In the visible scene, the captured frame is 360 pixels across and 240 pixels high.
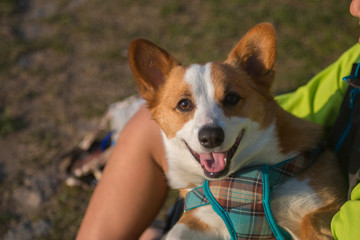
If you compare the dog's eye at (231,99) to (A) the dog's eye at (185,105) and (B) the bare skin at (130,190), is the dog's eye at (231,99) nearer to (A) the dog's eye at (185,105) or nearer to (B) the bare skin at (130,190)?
(A) the dog's eye at (185,105)

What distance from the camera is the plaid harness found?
5.63 feet

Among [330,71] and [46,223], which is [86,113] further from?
[330,71]

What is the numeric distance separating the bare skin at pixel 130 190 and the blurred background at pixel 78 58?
3.34 feet

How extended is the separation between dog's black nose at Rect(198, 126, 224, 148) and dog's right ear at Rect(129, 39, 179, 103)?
58cm

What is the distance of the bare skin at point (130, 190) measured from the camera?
2.13m

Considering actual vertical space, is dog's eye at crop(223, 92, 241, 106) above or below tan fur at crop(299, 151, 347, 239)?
above

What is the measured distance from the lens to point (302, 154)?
1.90 metres

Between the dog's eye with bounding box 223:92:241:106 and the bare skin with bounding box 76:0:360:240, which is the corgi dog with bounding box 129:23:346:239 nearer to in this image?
the dog's eye with bounding box 223:92:241:106

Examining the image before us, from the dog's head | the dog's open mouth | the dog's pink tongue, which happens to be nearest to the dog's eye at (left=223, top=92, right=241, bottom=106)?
the dog's head

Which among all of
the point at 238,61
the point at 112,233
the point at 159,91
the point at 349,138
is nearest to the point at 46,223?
the point at 112,233

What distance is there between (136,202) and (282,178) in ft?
3.01

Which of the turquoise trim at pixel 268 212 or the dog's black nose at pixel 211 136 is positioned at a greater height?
the dog's black nose at pixel 211 136

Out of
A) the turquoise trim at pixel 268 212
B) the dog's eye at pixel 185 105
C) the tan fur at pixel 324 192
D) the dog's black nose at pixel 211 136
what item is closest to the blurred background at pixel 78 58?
the dog's eye at pixel 185 105

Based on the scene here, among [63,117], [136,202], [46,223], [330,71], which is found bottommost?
[46,223]
